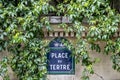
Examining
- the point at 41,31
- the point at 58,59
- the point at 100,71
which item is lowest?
the point at 100,71

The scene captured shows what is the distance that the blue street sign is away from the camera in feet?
18.4

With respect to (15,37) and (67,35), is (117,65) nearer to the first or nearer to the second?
(67,35)

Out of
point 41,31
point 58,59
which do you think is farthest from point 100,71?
point 41,31

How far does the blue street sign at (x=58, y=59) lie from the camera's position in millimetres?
5609

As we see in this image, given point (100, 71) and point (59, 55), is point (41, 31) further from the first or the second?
point (100, 71)

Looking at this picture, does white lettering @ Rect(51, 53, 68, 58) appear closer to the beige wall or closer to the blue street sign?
the blue street sign

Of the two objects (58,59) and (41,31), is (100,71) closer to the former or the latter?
(58,59)

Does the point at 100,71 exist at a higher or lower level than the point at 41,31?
lower

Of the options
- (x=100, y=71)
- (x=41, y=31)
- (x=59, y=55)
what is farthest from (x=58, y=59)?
(x=100, y=71)

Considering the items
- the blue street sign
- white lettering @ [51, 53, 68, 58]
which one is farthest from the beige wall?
white lettering @ [51, 53, 68, 58]

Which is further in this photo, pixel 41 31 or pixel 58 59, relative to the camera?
pixel 58 59

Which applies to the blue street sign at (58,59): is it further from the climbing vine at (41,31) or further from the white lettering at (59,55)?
the climbing vine at (41,31)

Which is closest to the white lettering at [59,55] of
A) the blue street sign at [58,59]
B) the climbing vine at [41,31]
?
the blue street sign at [58,59]

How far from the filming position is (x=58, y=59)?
5617mm
